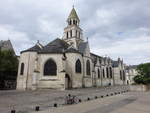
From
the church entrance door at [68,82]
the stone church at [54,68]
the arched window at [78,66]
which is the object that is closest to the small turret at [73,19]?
the stone church at [54,68]

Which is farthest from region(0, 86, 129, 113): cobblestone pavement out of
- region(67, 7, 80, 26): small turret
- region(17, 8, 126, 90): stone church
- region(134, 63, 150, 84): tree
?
region(67, 7, 80, 26): small turret

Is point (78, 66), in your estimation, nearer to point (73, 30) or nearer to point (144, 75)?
point (144, 75)

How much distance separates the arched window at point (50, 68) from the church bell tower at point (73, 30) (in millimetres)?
15484

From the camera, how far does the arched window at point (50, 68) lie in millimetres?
31797

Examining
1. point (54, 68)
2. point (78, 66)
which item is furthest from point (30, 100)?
point (78, 66)

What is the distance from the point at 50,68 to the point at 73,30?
747 inches

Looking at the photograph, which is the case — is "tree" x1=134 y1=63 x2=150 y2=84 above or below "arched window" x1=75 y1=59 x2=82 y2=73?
below

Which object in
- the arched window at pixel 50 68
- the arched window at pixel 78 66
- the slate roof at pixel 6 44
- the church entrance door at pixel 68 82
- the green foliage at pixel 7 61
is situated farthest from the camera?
the slate roof at pixel 6 44

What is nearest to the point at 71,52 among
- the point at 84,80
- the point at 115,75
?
the point at 84,80

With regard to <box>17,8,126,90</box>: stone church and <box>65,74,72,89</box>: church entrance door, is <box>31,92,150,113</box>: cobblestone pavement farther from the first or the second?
<box>65,74,72,89</box>: church entrance door

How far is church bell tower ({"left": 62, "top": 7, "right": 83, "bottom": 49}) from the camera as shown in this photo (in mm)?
47188

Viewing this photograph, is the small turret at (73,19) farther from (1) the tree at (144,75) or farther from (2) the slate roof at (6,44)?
(1) the tree at (144,75)

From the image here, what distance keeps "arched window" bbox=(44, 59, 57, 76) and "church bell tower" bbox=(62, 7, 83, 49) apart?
15484 millimetres

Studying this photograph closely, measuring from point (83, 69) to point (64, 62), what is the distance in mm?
7055
